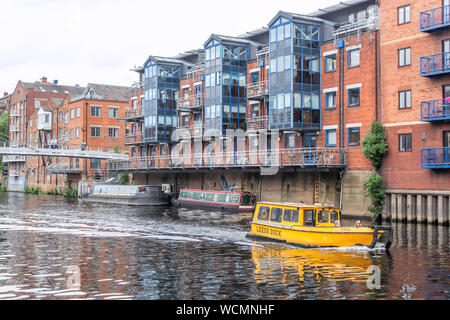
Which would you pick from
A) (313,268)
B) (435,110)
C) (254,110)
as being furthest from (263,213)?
(254,110)

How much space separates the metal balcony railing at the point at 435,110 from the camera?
37000mm

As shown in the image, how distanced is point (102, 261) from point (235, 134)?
114ft

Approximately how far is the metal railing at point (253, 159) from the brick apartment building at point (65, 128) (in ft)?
55.6

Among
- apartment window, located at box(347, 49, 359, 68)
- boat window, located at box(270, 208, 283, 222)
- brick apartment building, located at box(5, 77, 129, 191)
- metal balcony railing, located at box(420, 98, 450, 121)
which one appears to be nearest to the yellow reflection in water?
boat window, located at box(270, 208, 283, 222)

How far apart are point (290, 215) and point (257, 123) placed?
2657 centimetres

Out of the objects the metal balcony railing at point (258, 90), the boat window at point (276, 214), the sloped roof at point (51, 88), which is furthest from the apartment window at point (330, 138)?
the sloped roof at point (51, 88)

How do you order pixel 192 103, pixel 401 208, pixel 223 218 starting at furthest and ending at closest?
1. pixel 192 103
2. pixel 223 218
3. pixel 401 208

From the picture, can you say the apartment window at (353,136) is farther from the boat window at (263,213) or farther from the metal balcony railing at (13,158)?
the metal balcony railing at (13,158)

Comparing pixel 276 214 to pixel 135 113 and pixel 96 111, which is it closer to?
pixel 135 113

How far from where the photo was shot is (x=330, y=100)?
4650 centimetres

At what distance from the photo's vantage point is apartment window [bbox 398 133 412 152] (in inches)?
1577

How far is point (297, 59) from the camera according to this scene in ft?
154

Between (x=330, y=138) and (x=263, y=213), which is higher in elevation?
(x=330, y=138)

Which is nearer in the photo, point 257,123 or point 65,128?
point 257,123
